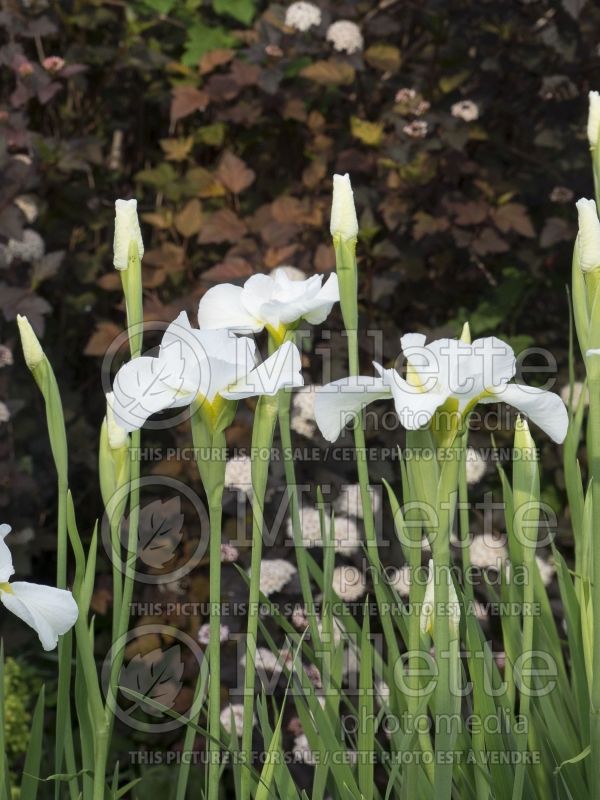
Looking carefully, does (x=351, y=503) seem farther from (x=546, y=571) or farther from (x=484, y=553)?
(x=546, y=571)

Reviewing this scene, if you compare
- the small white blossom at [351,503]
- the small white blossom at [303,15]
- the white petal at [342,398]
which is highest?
the small white blossom at [303,15]

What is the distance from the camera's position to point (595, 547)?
2.54 feet

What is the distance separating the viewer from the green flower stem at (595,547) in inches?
29.4

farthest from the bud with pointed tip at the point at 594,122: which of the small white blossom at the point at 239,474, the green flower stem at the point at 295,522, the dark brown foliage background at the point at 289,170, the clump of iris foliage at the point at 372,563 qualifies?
the dark brown foliage background at the point at 289,170

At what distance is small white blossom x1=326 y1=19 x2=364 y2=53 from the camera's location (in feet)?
6.51

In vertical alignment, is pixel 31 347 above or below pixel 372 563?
above

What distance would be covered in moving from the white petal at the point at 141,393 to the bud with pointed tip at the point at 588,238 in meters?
0.30

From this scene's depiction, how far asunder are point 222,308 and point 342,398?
0.24 meters

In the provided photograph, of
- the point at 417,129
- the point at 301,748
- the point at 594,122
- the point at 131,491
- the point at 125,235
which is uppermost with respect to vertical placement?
the point at 417,129

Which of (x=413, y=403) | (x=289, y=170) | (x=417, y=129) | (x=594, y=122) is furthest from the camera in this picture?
(x=289, y=170)

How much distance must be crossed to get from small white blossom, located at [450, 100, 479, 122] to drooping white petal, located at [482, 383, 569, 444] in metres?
1.39

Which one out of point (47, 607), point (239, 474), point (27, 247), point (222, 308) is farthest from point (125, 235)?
point (27, 247)

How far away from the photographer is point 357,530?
1.69 meters

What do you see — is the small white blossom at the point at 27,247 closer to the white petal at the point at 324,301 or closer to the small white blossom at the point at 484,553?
the small white blossom at the point at 484,553
